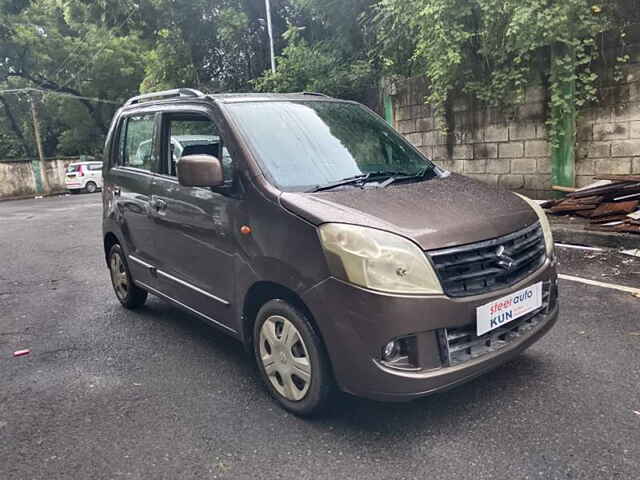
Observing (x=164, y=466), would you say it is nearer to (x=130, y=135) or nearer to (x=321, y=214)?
(x=321, y=214)

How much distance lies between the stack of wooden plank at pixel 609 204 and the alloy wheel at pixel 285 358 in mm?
4899

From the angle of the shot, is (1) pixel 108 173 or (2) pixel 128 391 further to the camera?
(1) pixel 108 173

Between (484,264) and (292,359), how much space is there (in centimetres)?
110

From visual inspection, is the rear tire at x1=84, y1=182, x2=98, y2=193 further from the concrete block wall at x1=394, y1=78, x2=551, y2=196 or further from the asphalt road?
the asphalt road

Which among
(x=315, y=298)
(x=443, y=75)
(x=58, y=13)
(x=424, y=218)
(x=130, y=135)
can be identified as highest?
(x=58, y=13)

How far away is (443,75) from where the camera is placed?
888 cm

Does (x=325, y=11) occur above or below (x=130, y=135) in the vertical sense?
above

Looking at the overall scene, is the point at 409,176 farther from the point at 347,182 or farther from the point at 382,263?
the point at 382,263

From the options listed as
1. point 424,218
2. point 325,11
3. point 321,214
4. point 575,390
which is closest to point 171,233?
point 321,214

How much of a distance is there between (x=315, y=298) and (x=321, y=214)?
407 millimetres

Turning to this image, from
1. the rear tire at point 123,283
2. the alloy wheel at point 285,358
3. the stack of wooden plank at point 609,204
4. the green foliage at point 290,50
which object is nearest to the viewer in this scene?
the alloy wheel at point 285,358

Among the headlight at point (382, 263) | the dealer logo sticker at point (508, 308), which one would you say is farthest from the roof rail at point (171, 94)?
the dealer logo sticker at point (508, 308)

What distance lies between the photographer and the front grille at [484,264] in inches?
100

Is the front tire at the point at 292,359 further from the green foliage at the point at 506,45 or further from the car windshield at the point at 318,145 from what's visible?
the green foliage at the point at 506,45
